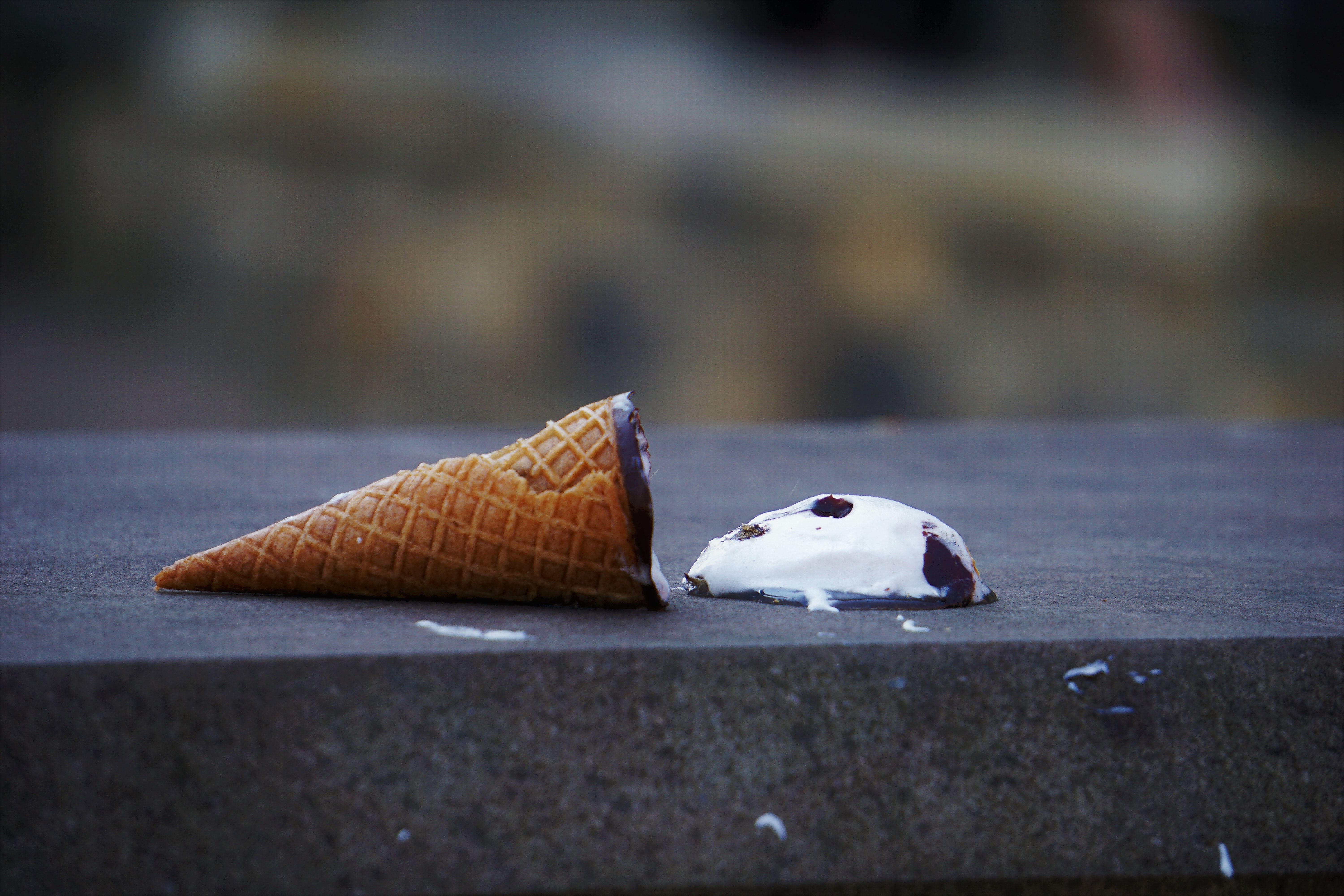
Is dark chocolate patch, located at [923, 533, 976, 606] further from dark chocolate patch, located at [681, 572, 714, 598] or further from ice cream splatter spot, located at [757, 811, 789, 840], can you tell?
ice cream splatter spot, located at [757, 811, 789, 840]

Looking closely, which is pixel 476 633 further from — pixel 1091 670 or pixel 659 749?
pixel 1091 670

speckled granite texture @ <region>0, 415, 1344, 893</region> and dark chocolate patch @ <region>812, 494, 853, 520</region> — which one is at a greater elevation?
dark chocolate patch @ <region>812, 494, 853, 520</region>

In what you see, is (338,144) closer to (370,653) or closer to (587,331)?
(587,331)

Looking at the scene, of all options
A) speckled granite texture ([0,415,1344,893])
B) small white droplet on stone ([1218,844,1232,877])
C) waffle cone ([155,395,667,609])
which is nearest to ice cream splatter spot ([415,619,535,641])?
speckled granite texture ([0,415,1344,893])

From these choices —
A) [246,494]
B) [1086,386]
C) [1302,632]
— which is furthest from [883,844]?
[1086,386]

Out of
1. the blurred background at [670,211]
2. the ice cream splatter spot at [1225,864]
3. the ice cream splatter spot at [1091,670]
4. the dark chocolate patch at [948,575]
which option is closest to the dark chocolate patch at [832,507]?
the dark chocolate patch at [948,575]

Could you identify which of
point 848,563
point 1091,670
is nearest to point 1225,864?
point 1091,670

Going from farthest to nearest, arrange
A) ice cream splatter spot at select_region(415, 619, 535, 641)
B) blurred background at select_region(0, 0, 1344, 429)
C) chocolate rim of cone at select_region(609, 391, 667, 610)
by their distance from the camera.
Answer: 1. blurred background at select_region(0, 0, 1344, 429)
2. chocolate rim of cone at select_region(609, 391, 667, 610)
3. ice cream splatter spot at select_region(415, 619, 535, 641)
